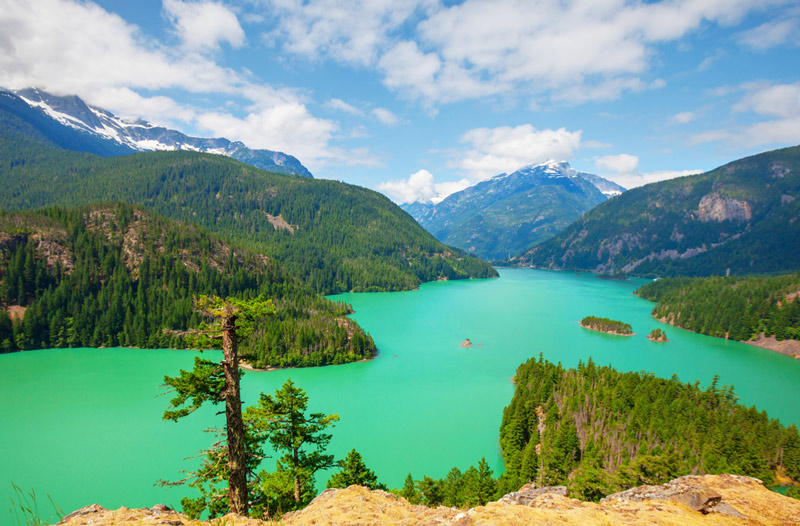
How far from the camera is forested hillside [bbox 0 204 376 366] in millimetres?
72812

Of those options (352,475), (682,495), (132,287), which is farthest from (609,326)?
(132,287)

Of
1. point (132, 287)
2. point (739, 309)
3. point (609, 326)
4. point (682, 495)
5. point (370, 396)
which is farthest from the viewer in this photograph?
point (739, 309)

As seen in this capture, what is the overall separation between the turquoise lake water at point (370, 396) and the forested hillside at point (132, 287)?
530 centimetres

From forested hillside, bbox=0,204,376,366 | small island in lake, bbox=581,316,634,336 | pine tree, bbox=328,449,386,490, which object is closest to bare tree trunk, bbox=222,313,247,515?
pine tree, bbox=328,449,386,490

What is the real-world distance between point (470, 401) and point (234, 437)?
4374cm

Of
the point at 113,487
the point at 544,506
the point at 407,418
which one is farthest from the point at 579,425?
the point at 113,487

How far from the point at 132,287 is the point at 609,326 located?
119 m

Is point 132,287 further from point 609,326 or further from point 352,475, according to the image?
point 609,326

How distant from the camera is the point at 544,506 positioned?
41.7ft

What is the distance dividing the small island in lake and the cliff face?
89399 mm

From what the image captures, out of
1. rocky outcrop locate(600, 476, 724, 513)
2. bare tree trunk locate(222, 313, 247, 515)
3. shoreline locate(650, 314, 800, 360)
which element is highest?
bare tree trunk locate(222, 313, 247, 515)

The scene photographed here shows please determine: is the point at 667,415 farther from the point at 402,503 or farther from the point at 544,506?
the point at 402,503

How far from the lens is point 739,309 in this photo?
3981 inches

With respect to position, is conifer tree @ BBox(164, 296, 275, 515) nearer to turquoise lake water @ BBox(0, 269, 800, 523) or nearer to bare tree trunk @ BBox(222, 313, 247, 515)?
bare tree trunk @ BBox(222, 313, 247, 515)
